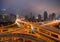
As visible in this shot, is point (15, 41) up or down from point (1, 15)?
down

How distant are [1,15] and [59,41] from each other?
37.7ft

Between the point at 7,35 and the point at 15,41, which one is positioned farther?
the point at 15,41

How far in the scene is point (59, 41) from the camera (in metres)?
4.37

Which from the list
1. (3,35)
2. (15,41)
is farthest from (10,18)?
(3,35)

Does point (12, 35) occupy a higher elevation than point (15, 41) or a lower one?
Result: higher

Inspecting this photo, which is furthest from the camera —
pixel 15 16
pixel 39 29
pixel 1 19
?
pixel 15 16

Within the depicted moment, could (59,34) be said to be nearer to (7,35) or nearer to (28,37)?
(28,37)

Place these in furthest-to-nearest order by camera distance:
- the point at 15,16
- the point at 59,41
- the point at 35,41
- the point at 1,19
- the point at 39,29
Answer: the point at 15,16
the point at 1,19
the point at 39,29
the point at 35,41
the point at 59,41

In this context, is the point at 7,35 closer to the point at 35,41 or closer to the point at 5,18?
the point at 35,41

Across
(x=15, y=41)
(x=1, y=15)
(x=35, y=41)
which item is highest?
(x=1, y=15)

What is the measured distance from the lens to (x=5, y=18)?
48.4 feet

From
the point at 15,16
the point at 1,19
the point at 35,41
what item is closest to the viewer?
the point at 35,41

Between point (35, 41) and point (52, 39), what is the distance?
0.69m

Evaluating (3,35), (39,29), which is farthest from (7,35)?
(39,29)
